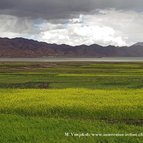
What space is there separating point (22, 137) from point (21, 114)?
689cm

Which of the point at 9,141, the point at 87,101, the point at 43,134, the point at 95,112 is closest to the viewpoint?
the point at 9,141

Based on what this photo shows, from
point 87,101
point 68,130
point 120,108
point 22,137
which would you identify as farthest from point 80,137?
point 87,101

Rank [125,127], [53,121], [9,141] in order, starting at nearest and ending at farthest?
[9,141], [125,127], [53,121]

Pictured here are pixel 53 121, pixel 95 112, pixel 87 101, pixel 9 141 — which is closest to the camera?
pixel 9 141

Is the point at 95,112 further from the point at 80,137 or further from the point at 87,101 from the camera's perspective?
the point at 80,137

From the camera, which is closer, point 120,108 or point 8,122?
point 8,122

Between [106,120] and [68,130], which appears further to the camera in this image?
[106,120]

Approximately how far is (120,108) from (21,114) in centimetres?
722

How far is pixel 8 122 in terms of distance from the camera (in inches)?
791

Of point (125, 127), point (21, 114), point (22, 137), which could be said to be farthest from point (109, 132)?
point (21, 114)

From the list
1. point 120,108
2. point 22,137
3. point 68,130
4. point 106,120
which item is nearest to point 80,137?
point 68,130

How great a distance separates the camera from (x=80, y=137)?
16.8 meters

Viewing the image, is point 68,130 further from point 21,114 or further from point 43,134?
point 21,114

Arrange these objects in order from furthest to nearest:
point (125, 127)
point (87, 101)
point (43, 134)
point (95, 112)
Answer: point (87, 101) → point (95, 112) → point (125, 127) → point (43, 134)
